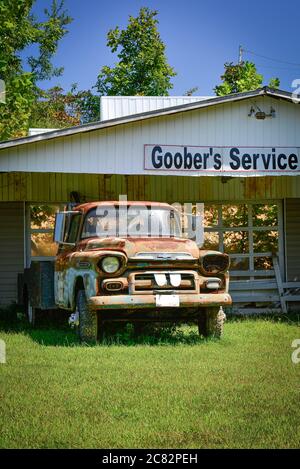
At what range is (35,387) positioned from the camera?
8250 millimetres

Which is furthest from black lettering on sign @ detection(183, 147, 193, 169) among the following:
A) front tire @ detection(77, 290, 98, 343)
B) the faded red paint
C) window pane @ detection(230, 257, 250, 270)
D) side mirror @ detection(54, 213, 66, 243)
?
window pane @ detection(230, 257, 250, 270)

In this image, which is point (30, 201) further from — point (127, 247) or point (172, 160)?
point (127, 247)

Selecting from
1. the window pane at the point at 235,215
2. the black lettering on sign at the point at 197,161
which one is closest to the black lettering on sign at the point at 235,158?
the black lettering on sign at the point at 197,161

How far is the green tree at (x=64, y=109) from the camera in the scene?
40.6 metres

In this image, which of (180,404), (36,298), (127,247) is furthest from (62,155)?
(180,404)

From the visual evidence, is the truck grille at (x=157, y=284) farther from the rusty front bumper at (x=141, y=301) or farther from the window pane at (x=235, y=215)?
the window pane at (x=235, y=215)

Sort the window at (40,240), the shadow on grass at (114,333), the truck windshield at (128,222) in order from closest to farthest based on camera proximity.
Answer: the shadow on grass at (114,333) < the truck windshield at (128,222) < the window at (40,240)

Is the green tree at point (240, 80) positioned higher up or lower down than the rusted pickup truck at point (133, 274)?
higher up

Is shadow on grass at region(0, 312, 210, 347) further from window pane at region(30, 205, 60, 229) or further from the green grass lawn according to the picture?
window pane at region(30, 205, 60, 229)

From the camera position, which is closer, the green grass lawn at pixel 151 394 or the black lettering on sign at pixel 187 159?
the green grass lawn at pixel 151 394

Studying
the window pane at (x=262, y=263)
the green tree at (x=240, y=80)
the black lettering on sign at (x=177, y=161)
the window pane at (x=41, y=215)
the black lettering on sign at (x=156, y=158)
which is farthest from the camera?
the green tree at (x=240, y=80)

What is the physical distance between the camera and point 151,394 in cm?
782

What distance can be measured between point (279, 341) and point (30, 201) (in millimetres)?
7838

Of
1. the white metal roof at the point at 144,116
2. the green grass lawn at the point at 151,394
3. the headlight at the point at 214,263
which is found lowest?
the green grass lawn at the point at 151,394
